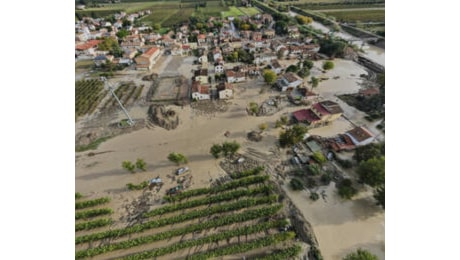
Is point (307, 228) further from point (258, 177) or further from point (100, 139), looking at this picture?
point (100, 139)

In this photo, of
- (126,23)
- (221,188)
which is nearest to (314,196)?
(221,188)

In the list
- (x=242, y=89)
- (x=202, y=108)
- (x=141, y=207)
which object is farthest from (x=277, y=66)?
(x=141, y=207)

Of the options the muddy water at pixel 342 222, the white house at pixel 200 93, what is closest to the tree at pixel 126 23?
the white house at pixel 200 93

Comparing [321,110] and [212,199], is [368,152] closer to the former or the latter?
[321,110]

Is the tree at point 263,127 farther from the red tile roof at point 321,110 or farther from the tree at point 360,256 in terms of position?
the tree at point 360,256

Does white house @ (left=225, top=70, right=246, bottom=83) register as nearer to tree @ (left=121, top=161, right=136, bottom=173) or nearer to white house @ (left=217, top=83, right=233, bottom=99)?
white house @ (left=217, top=83, right=233, bottom=99)

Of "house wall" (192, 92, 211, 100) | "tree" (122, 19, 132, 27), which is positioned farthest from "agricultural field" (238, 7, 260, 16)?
"house wall" (192, 92, 211, 100)
